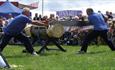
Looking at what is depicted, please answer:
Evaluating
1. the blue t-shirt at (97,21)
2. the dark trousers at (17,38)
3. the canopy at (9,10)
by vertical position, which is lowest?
the canopy at (9,10)

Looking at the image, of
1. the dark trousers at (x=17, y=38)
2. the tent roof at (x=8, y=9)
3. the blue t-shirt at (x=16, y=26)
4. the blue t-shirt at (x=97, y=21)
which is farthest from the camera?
the tent roof at (x=8, y=9)

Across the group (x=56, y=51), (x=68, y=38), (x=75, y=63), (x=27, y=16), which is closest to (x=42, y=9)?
(x=68, y=38)

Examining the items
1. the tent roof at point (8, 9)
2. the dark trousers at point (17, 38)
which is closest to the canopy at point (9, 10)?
the tent roof at point (8, 9)

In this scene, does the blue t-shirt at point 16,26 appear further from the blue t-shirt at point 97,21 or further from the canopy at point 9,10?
the canopy at point 9,10

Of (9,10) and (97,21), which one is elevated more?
(97,21)

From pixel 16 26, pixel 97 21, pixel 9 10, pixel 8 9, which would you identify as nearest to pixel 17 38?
pixel 16 26

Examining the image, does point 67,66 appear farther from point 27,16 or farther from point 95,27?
point 95,27

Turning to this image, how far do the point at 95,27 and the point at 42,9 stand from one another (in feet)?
103

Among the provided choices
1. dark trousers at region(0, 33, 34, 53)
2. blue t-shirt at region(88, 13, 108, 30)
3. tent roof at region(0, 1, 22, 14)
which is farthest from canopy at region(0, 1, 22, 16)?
dark trousers at region(0, 33, 34, 53)

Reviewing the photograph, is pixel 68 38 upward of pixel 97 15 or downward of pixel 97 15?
downward

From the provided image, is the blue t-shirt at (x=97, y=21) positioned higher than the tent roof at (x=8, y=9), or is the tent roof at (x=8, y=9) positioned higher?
the blue t-shirt at (x=97, y=21)

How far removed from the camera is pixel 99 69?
38.9ft

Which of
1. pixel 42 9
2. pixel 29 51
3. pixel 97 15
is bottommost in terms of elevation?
pixel 42 9

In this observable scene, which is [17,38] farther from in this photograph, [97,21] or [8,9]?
[8,9]
